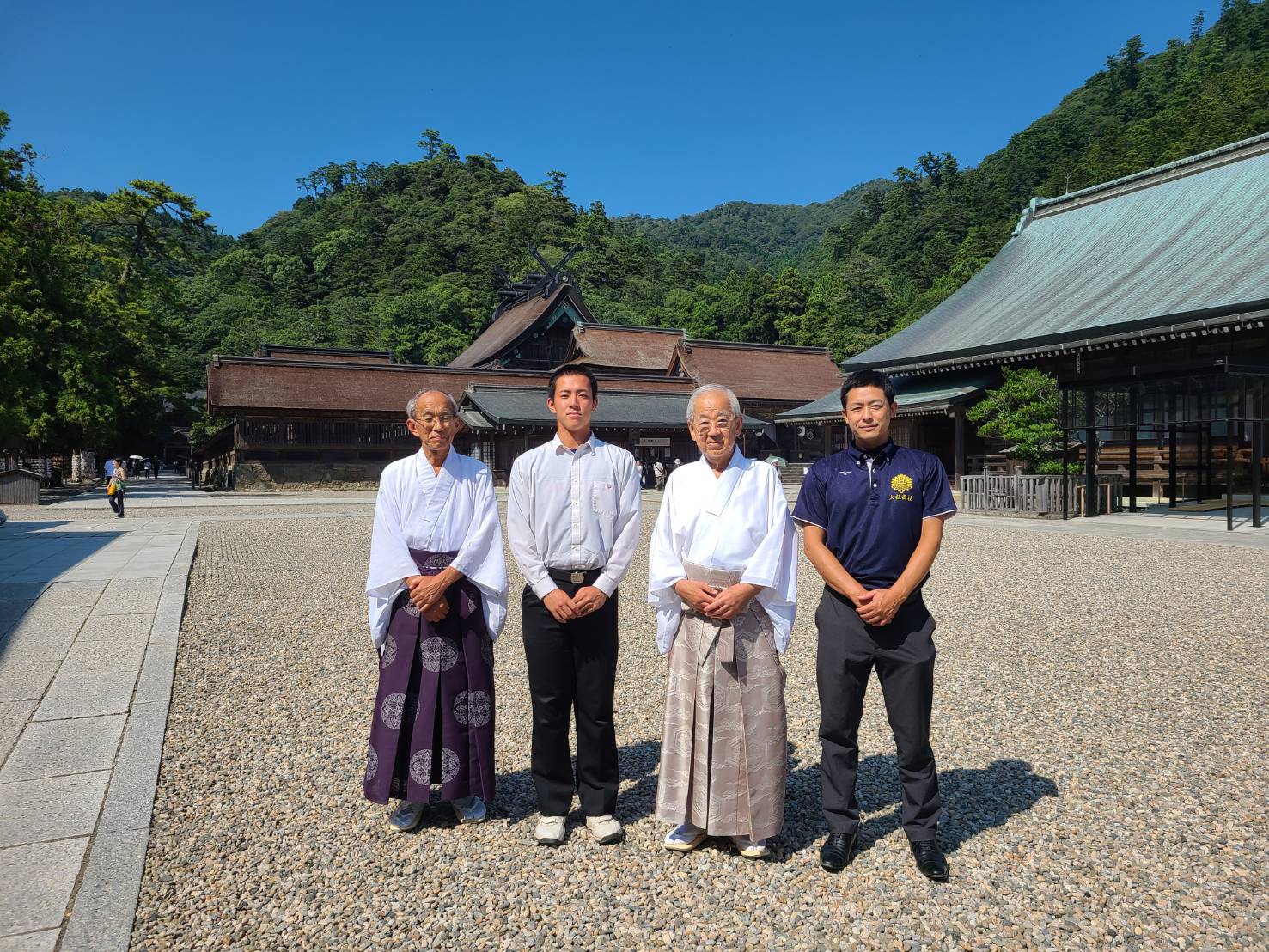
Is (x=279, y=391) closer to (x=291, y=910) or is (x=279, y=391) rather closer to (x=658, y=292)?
(x=291, y=910)

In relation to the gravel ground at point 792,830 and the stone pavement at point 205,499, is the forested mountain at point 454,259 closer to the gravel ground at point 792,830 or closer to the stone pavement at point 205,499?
the stone pavement at point 205,499

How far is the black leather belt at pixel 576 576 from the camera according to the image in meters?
2.82

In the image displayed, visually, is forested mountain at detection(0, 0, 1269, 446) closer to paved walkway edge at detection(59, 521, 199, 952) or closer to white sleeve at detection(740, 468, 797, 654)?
paved walkway edge at detection(59, 521, 199, 952)

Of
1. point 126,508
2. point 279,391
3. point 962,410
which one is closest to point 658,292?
point 279,391

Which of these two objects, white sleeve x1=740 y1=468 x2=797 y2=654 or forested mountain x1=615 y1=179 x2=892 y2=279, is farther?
forested mountain x1=615 y1=179 x2=892 y2=279

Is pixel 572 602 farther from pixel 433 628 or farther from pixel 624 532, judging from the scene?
pixel 433 628

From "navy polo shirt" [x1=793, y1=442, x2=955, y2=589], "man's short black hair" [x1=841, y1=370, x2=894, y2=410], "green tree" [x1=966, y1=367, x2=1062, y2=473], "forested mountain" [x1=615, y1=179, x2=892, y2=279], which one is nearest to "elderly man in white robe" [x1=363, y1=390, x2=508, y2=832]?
"navy polo shirt" [x1=793, y1=442, x2=955, y2=589]

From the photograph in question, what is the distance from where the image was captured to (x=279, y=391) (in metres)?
27.0

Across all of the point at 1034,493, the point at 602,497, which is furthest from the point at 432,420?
the point at 1034,493

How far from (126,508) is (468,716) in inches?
707

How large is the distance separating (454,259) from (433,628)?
56.7 metres

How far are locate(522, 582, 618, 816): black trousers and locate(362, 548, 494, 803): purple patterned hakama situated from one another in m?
0.21

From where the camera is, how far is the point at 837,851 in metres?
2.60

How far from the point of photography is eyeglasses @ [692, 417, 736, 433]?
265cm
